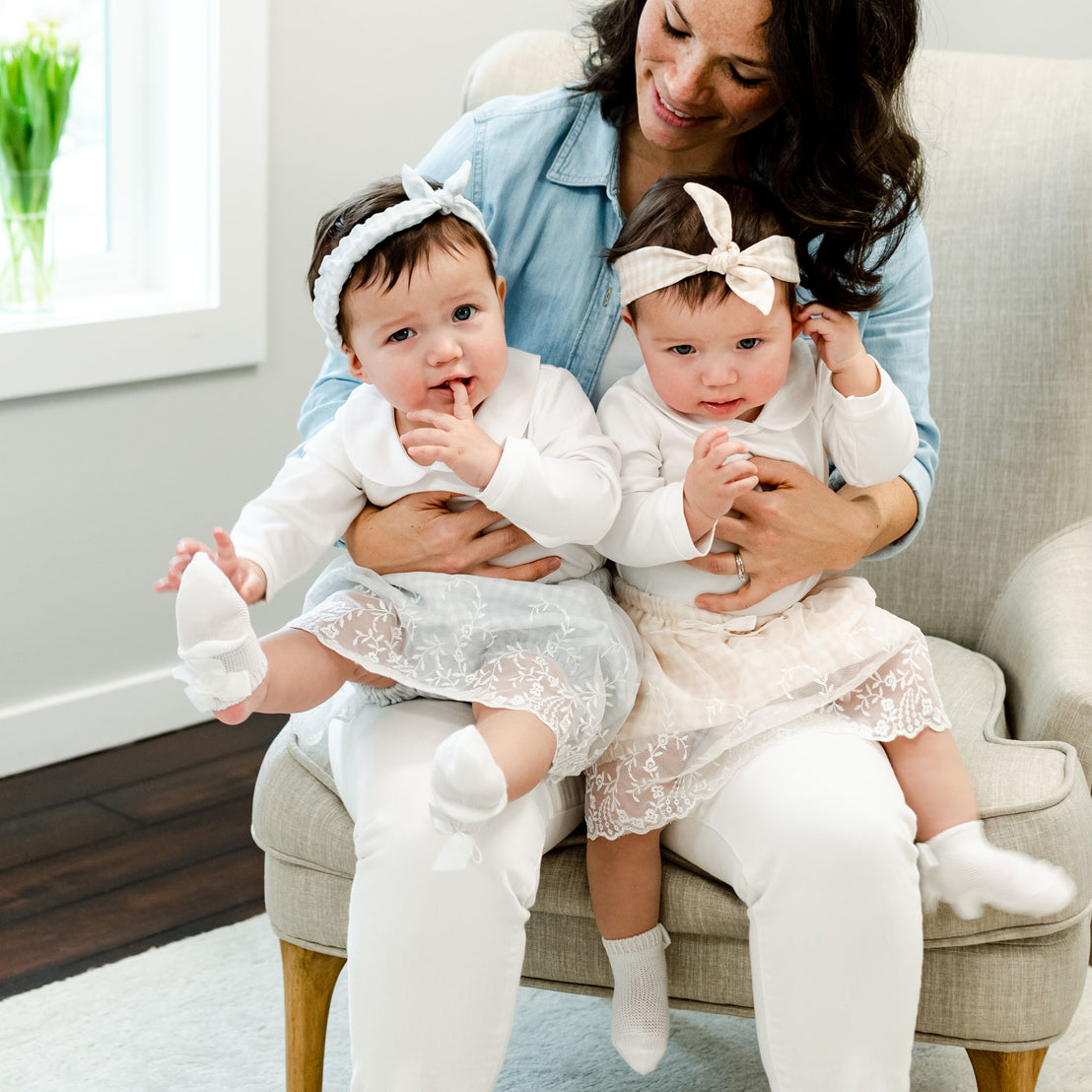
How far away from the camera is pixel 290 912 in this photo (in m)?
1.42

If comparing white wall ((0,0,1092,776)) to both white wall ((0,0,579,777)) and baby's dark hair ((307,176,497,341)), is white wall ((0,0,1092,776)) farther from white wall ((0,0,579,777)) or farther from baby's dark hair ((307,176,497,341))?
baby's dark hair ((307,176,497,341))

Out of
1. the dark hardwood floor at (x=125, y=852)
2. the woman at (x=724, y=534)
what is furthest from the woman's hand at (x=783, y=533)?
the dark hardwood floor at (x=125, y=852)

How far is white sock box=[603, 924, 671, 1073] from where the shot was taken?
132 cm

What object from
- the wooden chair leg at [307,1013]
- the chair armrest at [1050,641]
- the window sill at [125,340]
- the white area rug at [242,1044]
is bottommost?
the white area rug at [242,1044]

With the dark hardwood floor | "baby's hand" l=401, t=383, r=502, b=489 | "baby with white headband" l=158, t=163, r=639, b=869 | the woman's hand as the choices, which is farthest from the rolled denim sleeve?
the dark hardwood floor

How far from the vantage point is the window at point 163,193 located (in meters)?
2.32

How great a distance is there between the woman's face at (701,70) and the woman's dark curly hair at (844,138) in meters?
0.02

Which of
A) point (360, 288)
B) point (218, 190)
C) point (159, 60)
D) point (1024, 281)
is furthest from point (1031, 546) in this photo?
point (159, 60)

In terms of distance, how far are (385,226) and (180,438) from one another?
128 cm

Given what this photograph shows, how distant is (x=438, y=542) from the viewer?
52.4 inches

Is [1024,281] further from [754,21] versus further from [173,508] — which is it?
[173,508]

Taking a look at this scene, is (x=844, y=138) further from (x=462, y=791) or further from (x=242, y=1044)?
(x=242, y=1044)

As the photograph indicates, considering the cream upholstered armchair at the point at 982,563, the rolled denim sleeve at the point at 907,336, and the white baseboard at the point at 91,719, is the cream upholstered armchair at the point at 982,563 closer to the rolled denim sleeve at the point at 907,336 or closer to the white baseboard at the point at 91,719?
the rolled denim sleeve at the point at 907,336

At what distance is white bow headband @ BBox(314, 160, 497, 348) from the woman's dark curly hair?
1.04 ft
